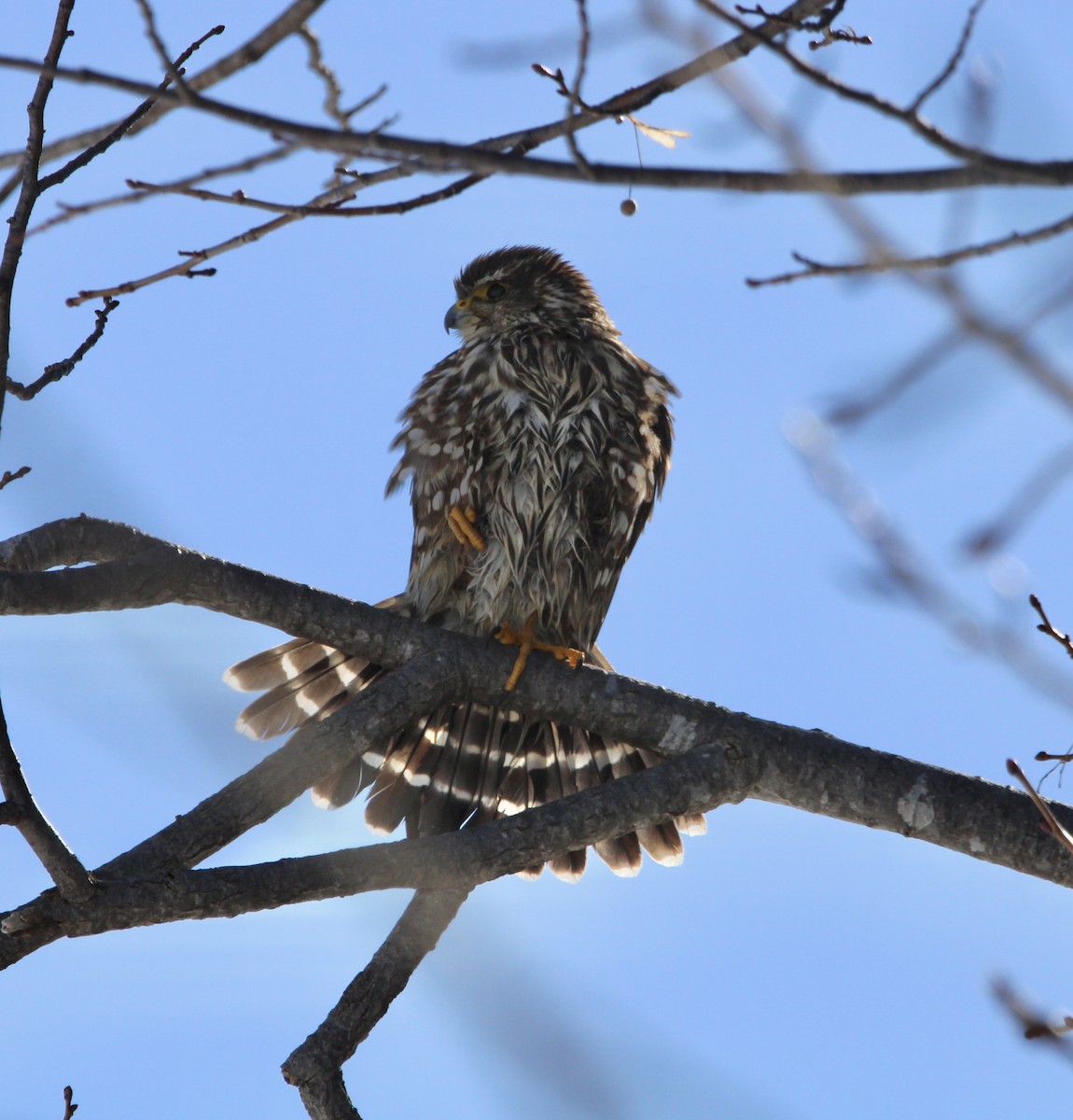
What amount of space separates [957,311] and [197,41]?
212 centimetres

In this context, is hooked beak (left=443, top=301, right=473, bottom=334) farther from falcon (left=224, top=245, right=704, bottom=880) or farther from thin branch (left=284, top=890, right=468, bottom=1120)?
thin branch (left=284, top=890, right=468, bottom=1120)

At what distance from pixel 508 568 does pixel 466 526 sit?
199mm

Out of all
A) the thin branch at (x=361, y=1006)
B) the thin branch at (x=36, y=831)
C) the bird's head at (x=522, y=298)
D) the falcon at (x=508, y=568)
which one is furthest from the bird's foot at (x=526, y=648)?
the thin branch at (x=36, y=831)

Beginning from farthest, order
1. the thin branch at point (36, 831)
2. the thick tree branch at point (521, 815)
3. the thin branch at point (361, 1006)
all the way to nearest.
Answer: the thick tree branch at point (521, 815) → the thin branch at point (361, 1006) → the thin branch at point (36, 831)

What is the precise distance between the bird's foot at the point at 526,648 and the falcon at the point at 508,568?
14 millimetres

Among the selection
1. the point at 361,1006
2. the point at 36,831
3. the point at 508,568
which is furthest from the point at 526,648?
the point at 36,831

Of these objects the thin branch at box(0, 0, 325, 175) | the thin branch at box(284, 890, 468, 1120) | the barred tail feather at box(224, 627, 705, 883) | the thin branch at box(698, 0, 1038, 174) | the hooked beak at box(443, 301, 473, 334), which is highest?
the hooked beak at box(443, 301, 473, 334)

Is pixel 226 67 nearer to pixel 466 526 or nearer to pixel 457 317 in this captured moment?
pixel 466 526

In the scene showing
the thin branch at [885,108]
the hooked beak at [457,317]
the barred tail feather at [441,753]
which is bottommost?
the thin branch at [885,108]

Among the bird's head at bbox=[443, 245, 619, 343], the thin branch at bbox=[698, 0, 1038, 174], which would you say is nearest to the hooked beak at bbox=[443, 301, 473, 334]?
A: the bird's head at bbox=[443, 245, 619, 343]

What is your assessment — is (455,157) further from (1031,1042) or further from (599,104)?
(1031,1042)

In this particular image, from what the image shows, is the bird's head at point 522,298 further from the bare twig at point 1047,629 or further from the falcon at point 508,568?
the bare twig at point 1047,629

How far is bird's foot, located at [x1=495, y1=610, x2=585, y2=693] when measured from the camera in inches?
137

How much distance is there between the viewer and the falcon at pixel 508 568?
398 centimetres
